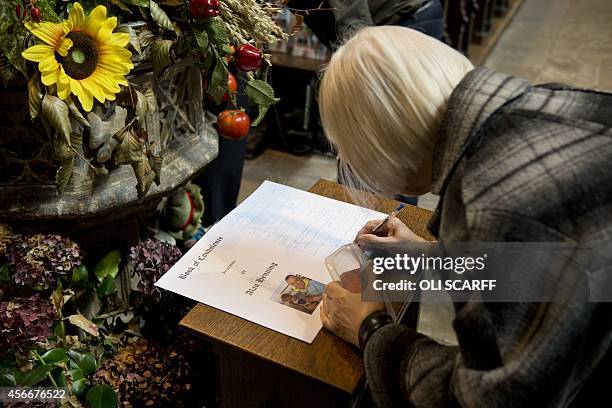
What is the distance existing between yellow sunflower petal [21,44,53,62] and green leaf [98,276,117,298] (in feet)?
1.65

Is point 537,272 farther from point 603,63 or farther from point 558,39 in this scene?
point 558,39

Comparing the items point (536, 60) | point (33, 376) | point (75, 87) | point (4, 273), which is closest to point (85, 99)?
point (75, 87)

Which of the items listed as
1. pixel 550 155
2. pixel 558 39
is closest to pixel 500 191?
pixel 550 155

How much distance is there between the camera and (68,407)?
1.09m

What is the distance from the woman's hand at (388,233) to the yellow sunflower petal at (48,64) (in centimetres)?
54

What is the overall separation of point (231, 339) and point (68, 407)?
A: 410mm

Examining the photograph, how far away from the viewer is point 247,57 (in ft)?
3.58

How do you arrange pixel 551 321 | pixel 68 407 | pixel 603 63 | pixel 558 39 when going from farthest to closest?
pixel 558 39
pixel 603 63
pixel 68 407
pixel 551 321

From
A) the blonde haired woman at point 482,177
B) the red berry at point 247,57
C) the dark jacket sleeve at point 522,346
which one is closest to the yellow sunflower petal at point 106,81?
the red berry at point 247,57

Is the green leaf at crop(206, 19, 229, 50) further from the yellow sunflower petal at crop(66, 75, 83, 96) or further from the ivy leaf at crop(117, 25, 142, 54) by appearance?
the yellow sunflower petal at crop(66, 75, 83, 96)

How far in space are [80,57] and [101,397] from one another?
57 centimetres

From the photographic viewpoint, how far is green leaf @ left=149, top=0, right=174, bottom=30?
3.24 feet

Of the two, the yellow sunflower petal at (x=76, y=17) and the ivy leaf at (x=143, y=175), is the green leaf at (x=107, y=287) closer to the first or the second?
the ivy leaf at (x=143, y=175)

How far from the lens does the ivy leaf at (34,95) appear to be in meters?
0.93
